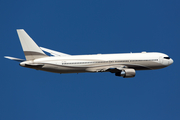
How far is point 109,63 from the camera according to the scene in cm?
7181

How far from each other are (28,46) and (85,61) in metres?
11.0

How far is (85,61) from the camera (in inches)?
2795

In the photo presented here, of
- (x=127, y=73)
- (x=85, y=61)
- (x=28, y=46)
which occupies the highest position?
(x=28, y=46)

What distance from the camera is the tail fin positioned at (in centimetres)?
6875

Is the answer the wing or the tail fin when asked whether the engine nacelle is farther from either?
the tail fin

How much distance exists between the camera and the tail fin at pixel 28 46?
6875 centimetres

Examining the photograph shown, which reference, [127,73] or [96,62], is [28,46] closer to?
[96,62]

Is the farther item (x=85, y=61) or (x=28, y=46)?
(x=85, y=61)

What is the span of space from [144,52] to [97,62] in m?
11.0

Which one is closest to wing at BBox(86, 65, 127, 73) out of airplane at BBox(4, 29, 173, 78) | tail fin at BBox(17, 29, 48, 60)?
airplane at BBox(4, 29, 173, 78)

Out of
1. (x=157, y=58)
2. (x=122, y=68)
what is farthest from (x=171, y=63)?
(x=122, y=68)

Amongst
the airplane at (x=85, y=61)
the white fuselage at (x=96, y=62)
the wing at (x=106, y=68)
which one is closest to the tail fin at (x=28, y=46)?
the airplane at (x=85, y=61)

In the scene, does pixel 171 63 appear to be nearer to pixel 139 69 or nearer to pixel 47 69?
pixel 139 69

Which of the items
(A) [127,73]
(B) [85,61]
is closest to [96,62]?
(B) [85,61]
